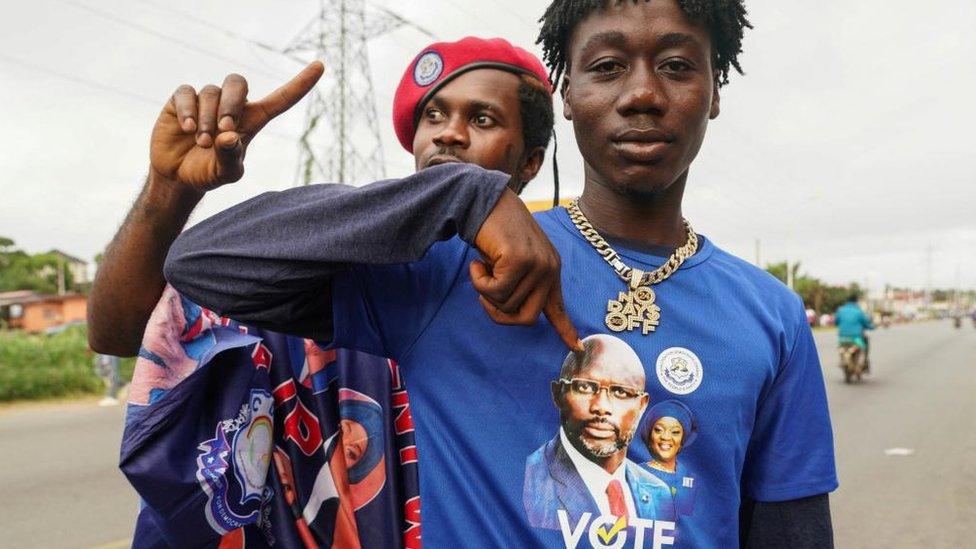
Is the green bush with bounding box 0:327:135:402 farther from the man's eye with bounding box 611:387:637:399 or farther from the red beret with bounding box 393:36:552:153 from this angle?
the man's eye with bounding box 611:387:637:399

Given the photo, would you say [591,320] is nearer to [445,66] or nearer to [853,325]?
[445,66]

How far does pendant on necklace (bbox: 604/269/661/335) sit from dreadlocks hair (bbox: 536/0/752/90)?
1.53 feet

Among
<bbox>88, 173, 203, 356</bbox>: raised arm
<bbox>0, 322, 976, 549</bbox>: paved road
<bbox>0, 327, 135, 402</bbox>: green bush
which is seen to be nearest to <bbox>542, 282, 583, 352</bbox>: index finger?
<bbox>88, 173, 203, 356</bbox>: raised arm

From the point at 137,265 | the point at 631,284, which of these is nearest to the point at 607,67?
the point at 631,284

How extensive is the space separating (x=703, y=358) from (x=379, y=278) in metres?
0.52

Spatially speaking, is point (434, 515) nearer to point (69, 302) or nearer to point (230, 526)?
point (230, 526)

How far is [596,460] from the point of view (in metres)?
1.24

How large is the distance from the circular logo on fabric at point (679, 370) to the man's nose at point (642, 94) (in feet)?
1.29

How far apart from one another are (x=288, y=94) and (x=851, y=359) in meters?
15.9

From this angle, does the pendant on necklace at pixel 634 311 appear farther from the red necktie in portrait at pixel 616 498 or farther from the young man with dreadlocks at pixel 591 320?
the red necktie in portrait at pixel 616 498

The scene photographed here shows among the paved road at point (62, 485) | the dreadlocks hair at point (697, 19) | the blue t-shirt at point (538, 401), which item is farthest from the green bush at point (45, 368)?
the blue t-shirt at point (538, 401)

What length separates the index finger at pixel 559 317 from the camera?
1.16 m

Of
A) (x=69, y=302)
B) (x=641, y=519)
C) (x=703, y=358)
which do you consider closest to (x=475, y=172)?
(x=703, y=358)

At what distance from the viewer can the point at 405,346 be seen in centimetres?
123
